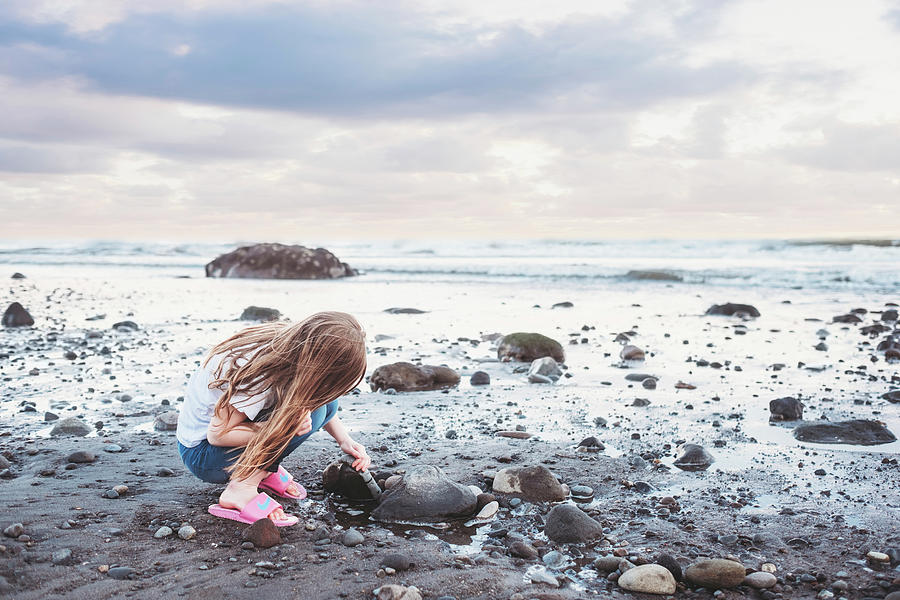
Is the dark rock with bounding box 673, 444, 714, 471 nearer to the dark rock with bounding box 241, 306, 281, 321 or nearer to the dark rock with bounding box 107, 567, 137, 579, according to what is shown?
the dark rock with bounding box 107, 567, 137, 579

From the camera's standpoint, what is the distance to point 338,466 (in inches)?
155

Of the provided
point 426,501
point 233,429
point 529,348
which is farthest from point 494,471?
point 529,348

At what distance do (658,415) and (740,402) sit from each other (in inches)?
37.2

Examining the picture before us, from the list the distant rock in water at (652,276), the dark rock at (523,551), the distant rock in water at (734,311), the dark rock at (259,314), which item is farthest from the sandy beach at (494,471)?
the distant rock in water at (652,276)

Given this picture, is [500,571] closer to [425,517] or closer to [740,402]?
[425,517]

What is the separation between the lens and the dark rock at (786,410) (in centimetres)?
548

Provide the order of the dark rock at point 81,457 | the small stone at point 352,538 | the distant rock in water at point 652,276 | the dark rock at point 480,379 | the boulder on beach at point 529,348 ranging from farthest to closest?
the distant rock in water at point 652,276 < the boulder on beach at point 529,348 < the dark rock at point 480,379 < the dark rock at point 81,457 < the small stone at point 352,538

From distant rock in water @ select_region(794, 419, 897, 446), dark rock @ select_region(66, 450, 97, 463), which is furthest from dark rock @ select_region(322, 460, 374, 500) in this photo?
distant rock in water @ select_region(794, 419, 897, 446)

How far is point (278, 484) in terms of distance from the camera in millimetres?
3842

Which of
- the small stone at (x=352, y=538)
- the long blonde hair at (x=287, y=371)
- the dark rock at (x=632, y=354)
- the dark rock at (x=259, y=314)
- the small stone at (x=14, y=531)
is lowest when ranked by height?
the small stone at (x=352, y=538)

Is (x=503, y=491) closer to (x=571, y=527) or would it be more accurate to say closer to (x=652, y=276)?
(x=571, y=527)

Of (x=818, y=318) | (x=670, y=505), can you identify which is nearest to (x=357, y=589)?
(x=670, y=505)

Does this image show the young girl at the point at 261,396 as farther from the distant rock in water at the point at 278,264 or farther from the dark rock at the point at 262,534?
the distant rock in water at the point at 278,264

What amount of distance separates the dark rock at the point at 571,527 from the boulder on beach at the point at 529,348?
175 inches
